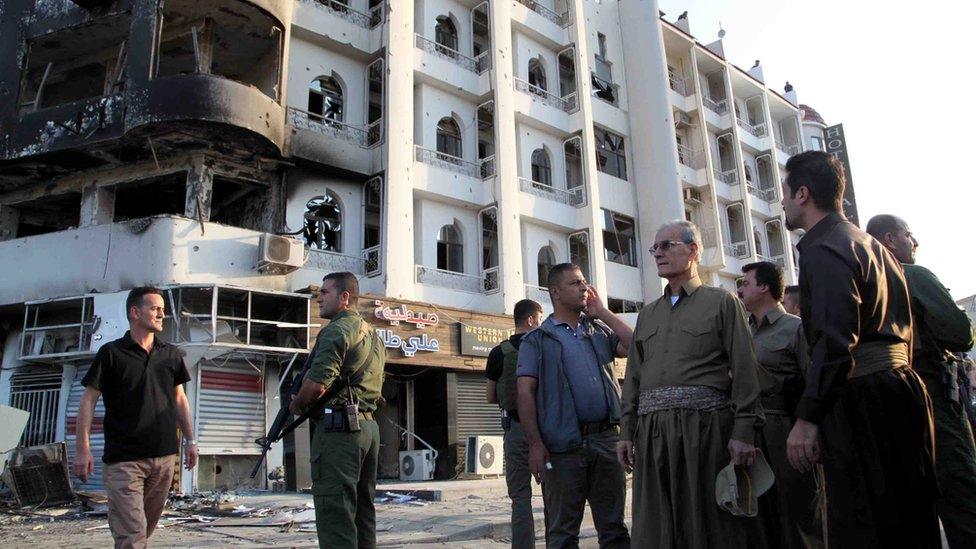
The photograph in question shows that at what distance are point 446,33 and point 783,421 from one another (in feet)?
59.6

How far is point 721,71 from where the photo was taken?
→ 29.6m

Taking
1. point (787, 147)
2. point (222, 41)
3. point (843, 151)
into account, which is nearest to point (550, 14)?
point (222, 41)

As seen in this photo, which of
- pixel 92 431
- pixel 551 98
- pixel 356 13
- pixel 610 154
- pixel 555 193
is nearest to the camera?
pixel 92 431

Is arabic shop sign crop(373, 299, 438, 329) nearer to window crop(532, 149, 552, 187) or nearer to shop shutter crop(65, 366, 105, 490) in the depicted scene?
shop shutter crop(65, 366, 105, 490)

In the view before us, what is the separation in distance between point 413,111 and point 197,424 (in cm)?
934

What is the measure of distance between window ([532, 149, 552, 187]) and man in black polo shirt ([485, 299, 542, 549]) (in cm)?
1589

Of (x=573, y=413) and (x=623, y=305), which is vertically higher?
(x=623, y=305)

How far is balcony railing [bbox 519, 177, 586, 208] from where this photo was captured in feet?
67.2

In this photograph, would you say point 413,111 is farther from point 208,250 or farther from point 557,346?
point 557,346

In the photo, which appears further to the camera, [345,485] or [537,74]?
[537,74]

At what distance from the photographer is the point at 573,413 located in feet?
13.5

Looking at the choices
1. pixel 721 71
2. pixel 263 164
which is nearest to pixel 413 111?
pixel 263 164

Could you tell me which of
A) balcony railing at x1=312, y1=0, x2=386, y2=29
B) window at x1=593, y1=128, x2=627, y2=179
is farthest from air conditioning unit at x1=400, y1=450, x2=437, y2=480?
Answer: window at x1=593, y1=128, x2=627, y2=179

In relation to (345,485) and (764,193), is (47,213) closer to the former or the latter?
(345,485)
